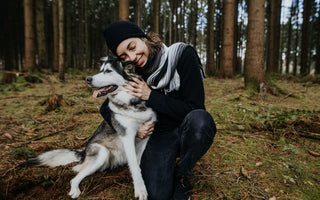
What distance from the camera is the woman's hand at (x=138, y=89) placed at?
2.34 meters

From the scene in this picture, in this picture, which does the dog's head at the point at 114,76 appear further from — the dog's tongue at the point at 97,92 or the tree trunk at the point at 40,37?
the tree trunk at the point at 40,37

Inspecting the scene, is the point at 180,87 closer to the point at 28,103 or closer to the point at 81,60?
the point at 28,103

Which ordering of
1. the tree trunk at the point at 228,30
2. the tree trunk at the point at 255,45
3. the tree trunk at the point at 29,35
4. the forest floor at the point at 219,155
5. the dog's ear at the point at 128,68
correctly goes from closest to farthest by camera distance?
the forest floor at the point at 219,155
the dog's ear at the point at 128,68
the tree trunk at the point at 255,45
the tree trunk at the point at 228,30
the tree trunk at the point at 29,35

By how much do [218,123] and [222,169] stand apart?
160 centimetres

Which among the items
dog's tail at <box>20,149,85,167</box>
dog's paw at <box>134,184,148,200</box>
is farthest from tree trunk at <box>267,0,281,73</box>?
dog's tail at <box>20,149,85,167</box>

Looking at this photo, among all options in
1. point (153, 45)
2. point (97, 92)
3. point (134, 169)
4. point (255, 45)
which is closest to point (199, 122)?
point (134, 169)

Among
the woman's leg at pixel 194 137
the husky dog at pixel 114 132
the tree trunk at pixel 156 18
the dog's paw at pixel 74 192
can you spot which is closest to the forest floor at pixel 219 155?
the dog's paw at pixel 74 192

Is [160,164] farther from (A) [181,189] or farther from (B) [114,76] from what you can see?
(B) [114,76]

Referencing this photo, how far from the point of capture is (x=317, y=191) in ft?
6.95

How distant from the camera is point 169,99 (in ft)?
7.66

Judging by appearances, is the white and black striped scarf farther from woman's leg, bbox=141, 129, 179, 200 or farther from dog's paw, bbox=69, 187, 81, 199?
dog's paw, bbox=69, 187, 81, 199

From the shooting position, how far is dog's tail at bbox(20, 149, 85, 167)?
255 cm

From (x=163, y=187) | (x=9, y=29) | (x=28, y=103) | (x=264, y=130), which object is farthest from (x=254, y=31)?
(x=9, y=29)

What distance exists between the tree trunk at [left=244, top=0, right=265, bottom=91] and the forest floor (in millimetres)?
1420
